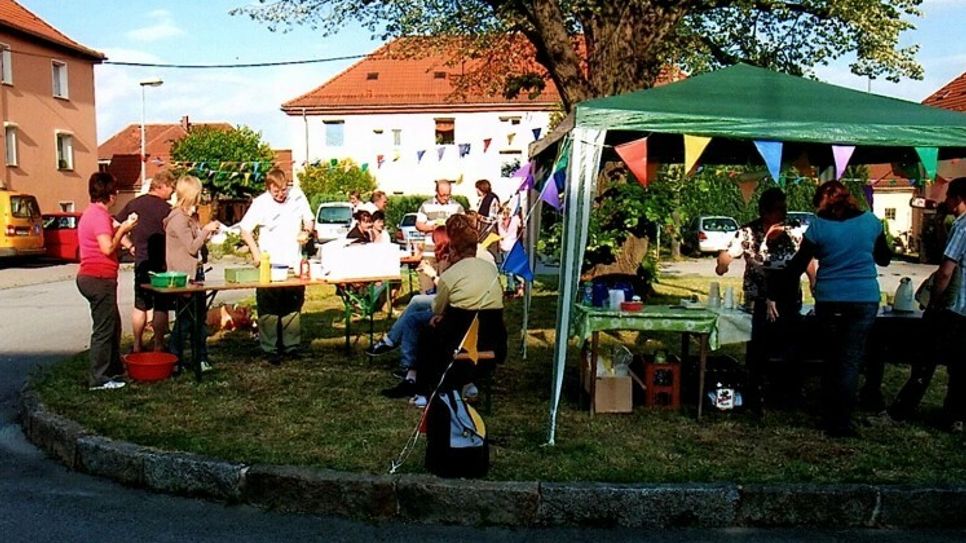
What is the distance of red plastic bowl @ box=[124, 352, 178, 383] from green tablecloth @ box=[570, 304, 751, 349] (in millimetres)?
3754

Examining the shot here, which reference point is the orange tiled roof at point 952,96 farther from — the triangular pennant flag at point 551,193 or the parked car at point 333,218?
the triangular pennant flag at point 551,193

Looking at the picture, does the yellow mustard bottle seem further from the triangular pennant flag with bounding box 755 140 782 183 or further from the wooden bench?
the triangular pennant flag with bounding box 755 140 782 183

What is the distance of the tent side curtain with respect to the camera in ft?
20.1

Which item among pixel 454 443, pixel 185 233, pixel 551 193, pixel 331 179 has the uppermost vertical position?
pixel 331 179

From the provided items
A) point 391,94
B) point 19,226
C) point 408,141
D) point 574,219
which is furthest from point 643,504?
point 391,94

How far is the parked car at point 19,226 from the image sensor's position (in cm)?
2420

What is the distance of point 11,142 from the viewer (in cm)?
3048

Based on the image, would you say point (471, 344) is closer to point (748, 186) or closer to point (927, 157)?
point (927, 157)

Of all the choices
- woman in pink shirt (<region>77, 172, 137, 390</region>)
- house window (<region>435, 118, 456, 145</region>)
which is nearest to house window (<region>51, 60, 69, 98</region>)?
house window (<region>435, 118, 456, 145</region>)

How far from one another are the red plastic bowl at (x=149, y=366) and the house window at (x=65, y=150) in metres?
28.8

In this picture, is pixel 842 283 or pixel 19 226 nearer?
pixel 842 283

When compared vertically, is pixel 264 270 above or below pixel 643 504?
above

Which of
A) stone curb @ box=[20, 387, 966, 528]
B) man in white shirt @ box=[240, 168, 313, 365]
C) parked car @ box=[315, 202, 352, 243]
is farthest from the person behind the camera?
parked car @ box=[315, 202, 352, 243]

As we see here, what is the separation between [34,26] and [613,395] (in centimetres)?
3385
